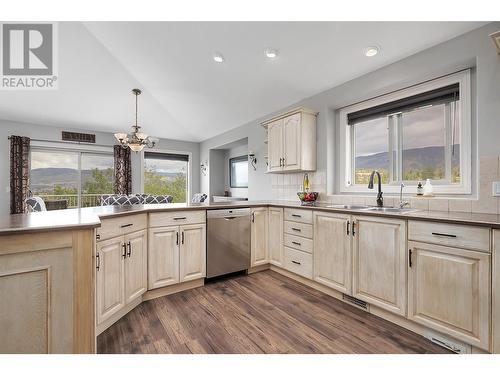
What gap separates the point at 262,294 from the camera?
236cm

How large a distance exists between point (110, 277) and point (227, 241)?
1.24m

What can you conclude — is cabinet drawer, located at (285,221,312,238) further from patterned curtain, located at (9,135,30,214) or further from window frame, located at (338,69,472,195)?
patterned curtain, located at (9,135,30,214)

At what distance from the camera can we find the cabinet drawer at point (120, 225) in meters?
1.71

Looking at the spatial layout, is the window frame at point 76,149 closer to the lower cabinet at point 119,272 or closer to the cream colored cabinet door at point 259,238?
the lower cabinet at point 119,272

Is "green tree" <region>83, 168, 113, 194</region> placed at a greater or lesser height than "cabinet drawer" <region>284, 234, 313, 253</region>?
greater

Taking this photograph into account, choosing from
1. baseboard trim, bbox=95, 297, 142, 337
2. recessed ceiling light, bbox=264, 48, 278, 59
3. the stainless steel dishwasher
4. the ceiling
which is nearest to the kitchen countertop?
the stainless steel dishwasher

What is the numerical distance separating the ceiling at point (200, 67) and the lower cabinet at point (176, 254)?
220 centimetres

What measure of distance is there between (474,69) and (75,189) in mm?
7064

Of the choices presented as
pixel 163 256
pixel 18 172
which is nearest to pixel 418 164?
pixel 163 256

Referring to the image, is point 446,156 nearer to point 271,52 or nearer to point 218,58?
point 271,52

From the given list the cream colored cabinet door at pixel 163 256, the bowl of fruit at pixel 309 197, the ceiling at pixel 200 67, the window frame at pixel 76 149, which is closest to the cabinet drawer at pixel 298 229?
the bowl of fruit at pixel 309 197

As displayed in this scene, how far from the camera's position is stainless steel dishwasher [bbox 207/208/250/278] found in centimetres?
261

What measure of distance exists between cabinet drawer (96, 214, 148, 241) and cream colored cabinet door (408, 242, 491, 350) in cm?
225
